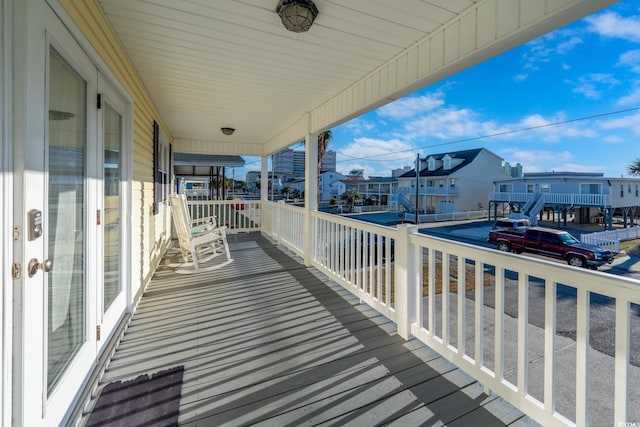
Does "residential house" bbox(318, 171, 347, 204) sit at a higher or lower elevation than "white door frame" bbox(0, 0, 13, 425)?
higher

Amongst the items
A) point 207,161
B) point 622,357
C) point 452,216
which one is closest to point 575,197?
Answer: point 452,216

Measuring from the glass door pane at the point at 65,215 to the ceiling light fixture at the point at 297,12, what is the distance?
1.25 m

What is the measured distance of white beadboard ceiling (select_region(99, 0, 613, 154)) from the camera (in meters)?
1.80

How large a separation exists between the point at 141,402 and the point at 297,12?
8.22 feet

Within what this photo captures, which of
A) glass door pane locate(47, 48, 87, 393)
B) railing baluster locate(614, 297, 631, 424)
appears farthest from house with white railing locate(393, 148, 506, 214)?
glass door pane locate(47, 48, 87, 393)

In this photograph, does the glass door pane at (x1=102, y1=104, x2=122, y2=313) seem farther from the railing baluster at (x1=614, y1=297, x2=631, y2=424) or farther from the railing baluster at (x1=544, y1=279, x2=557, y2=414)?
the railing baluster at (x1=614, y1=297, x2=631, y2=424)

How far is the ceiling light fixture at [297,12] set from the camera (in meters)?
1.79

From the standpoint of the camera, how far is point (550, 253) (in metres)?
6.38

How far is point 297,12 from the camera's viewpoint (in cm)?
182

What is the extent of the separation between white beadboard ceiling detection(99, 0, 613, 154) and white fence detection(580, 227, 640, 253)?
7869 mm

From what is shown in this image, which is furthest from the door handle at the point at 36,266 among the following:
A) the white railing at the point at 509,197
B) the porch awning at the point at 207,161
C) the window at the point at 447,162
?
Answer: the window at the point at 447,162

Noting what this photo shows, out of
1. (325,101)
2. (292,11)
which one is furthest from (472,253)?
(325,101)

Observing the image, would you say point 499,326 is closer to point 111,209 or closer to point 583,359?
point 583,359

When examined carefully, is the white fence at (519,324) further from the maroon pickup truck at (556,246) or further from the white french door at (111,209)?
the maroon pickup truck at (556,246)
